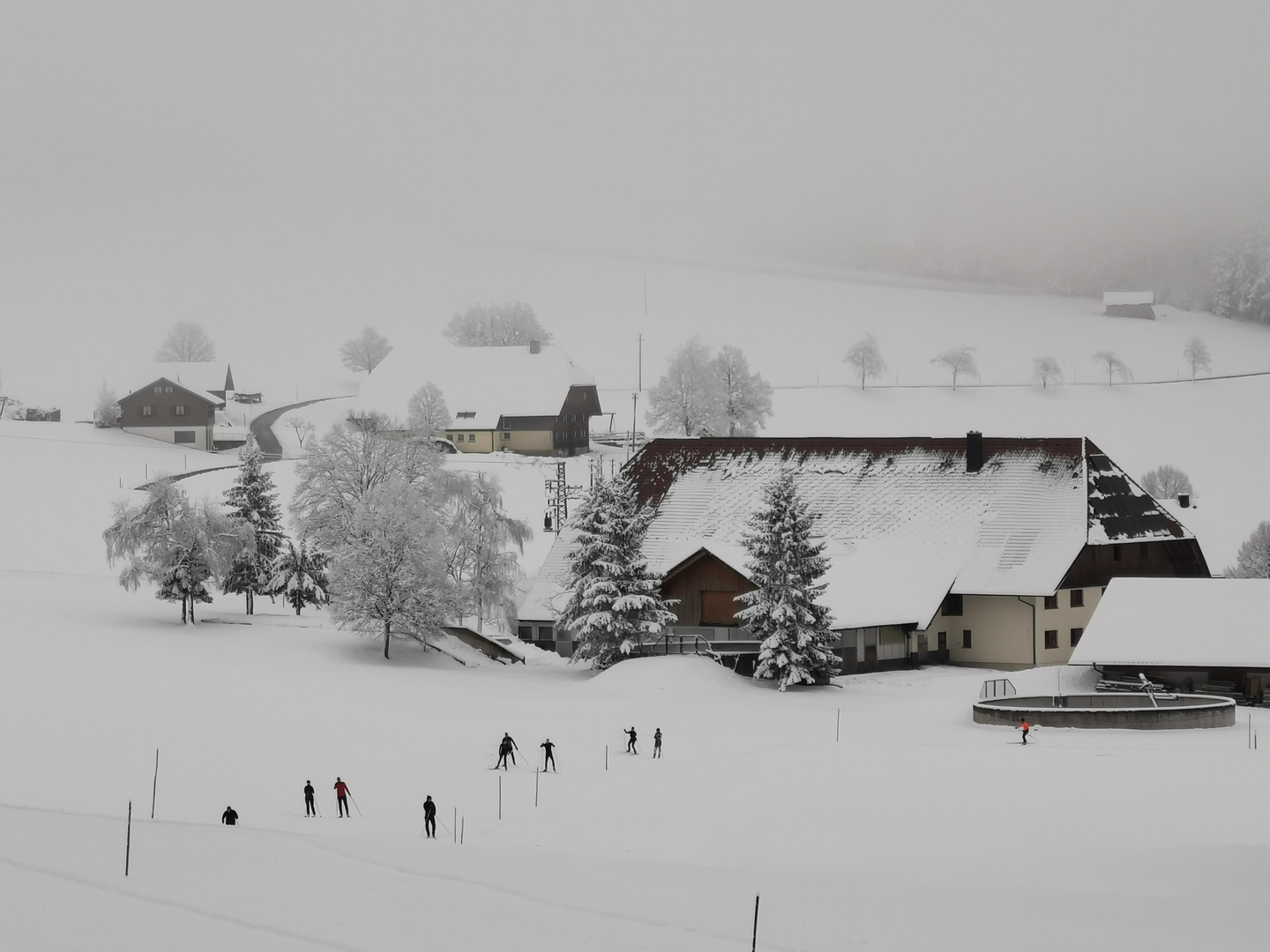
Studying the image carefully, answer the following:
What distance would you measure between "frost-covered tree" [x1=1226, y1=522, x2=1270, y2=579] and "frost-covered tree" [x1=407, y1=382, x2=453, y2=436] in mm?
60663

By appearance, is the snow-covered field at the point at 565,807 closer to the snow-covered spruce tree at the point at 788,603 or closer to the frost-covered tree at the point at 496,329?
the snow-covered spruce tree at the point at 788,603

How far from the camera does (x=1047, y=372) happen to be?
162250 mm

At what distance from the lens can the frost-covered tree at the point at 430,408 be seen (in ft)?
393

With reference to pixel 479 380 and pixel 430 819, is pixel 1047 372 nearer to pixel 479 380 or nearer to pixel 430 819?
pixel 479 380

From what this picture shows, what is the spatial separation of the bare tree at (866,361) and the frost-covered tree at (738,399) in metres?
43.3

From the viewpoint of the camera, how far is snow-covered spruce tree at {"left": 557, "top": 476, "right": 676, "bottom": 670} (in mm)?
49375

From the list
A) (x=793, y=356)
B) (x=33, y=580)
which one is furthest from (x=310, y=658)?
(x=793, y=356)

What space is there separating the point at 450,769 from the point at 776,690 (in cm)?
1608

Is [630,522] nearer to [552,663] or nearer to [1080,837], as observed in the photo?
[552,663]

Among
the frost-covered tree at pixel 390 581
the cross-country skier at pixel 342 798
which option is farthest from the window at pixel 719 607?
the cross-country skier at pixel 342 798

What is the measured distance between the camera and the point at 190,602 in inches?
2136

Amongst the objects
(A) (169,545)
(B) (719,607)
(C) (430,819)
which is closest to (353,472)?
(A) (169,545)

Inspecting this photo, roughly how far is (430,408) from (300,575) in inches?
2527

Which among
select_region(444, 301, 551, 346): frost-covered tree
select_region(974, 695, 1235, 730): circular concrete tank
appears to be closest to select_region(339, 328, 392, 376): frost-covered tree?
select_region(444, 301, 551, 346): frost-covered tree
